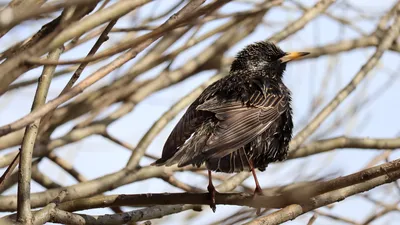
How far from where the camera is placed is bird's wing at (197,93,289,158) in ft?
15.0

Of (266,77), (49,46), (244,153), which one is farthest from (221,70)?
(49,46)

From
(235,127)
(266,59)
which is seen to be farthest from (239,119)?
(266,59)

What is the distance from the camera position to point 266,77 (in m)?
6.02

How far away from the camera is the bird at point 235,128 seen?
4.54 meters

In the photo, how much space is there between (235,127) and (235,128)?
0.04 ft

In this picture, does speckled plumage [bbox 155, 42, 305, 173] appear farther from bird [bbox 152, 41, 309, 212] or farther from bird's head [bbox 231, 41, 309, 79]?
bird's head [bbox 231, 41, 309, 79]

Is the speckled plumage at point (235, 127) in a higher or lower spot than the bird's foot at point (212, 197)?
higher

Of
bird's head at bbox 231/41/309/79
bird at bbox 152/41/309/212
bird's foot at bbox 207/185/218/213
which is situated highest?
bird's head at bbox 231/41/309/79

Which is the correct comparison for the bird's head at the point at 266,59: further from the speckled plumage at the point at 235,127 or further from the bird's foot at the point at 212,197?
the bird's foot at the point at 212,197

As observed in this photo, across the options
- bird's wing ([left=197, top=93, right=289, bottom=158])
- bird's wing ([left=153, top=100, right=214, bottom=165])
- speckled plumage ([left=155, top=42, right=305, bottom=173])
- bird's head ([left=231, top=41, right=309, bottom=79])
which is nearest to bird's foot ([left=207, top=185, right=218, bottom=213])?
speckled plumage ([left=155, top=42, right=305, bottom=173])

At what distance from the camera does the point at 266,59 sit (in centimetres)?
642

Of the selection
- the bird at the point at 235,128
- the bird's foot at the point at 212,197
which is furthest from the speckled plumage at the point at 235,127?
the bird's foot at the point at 212,197

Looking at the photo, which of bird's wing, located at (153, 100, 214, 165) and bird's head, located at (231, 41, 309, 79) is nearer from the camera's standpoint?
bird's wing, located at (153, 100, 214, 165)

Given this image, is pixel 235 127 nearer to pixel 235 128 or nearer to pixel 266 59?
pixel 235 128
